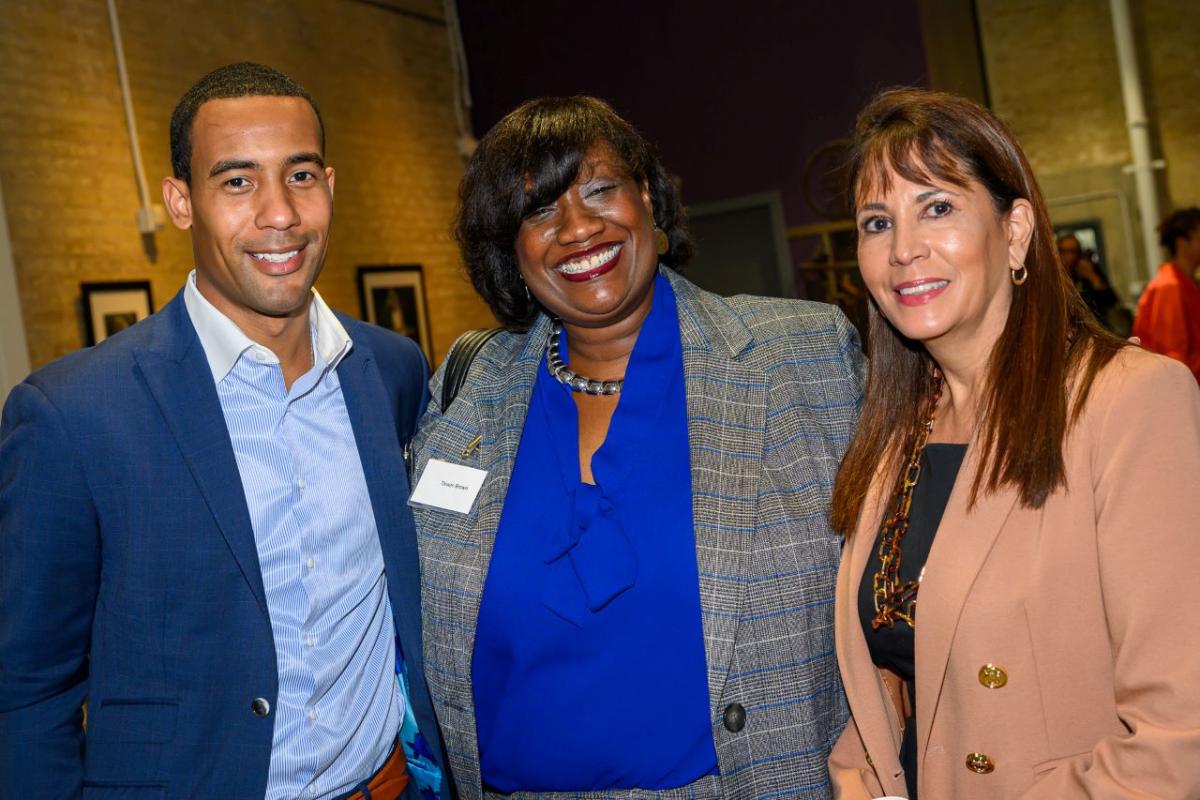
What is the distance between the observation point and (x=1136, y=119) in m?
9.48

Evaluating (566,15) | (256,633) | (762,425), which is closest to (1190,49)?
(566,15)

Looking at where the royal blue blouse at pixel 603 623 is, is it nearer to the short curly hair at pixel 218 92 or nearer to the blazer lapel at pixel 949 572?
the blazer lapel at pixel 949 572

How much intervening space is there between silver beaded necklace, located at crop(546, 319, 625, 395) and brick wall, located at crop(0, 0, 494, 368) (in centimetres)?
431

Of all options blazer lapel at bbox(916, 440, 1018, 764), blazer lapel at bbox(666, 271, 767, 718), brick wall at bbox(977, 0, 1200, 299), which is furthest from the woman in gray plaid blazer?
brick wall at bbox(977, 0, 1200, 299)

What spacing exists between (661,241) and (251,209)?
0.96 m

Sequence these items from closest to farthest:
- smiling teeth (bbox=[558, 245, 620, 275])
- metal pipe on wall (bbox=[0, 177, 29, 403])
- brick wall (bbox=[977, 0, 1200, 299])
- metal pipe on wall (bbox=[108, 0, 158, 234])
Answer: smiling teeth (bbox=[558, 245, 620, 275]) < metal pipe on wall (bbox=[0, 177, 29, 403]) < metal pipe on wall (bbox=[108, 0, 158, 234]) < brick wall (bbox=[977, 0, 1200, 299])

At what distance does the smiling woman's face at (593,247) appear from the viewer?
2340 mm

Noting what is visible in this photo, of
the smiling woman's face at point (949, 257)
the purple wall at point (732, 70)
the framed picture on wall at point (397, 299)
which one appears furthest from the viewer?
the framed picture on wall at point (397, 299)

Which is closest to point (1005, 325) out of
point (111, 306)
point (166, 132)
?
point (111, 306)

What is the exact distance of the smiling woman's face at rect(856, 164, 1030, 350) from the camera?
1.75 meters

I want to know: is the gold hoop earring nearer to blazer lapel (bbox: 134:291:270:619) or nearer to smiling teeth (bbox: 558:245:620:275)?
smiling teeth (bbox: 558:245:620:275)

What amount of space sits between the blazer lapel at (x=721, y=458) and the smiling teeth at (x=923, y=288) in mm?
456

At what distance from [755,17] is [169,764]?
21.6ft

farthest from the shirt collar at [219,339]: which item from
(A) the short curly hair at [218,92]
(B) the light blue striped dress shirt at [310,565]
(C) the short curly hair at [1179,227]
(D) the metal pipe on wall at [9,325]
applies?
(C) the short curly hair at [1179,227]
